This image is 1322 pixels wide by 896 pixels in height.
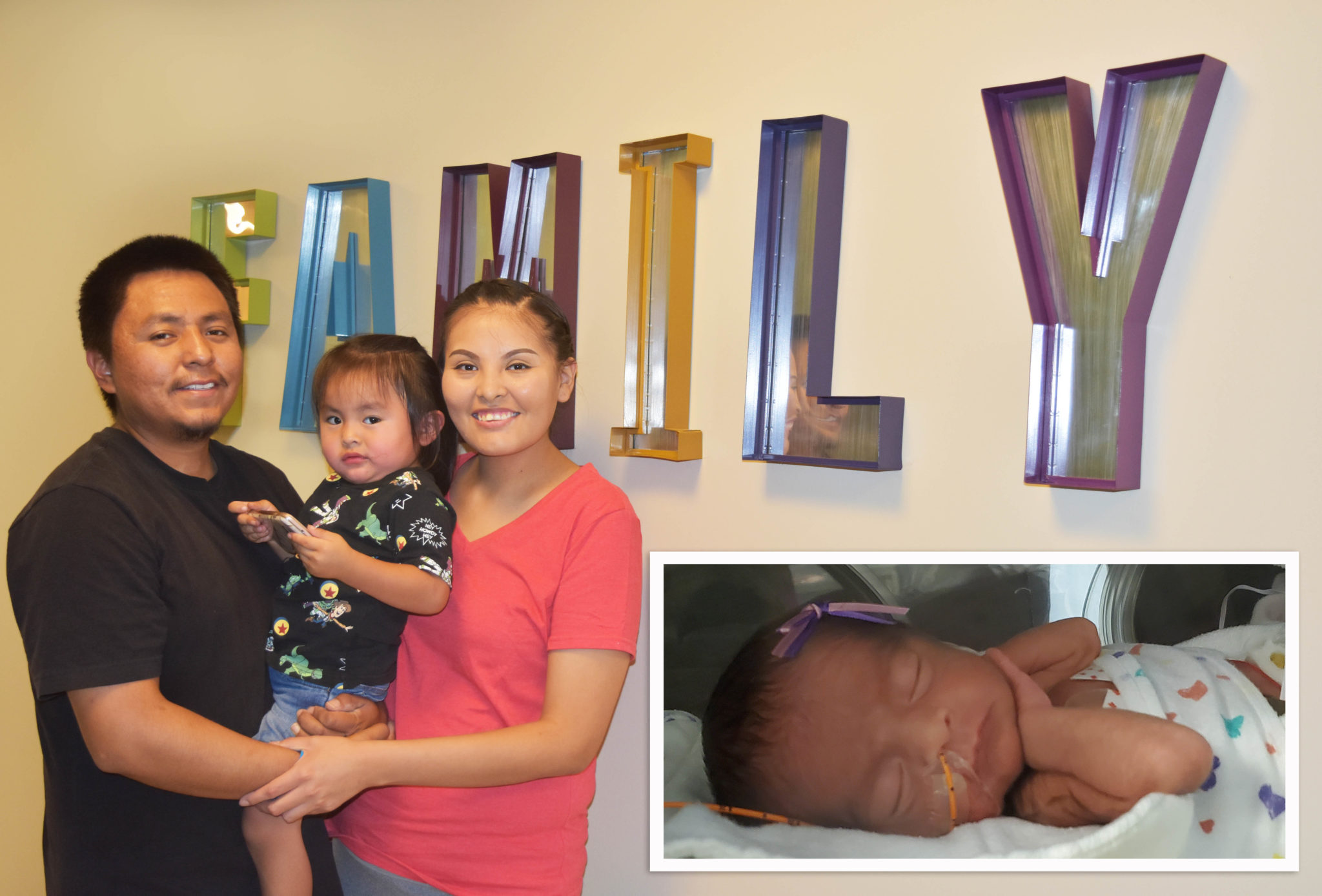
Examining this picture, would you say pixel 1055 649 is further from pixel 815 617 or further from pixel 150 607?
pixel 150 607

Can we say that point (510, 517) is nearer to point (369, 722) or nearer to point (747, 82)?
point (369, 722)

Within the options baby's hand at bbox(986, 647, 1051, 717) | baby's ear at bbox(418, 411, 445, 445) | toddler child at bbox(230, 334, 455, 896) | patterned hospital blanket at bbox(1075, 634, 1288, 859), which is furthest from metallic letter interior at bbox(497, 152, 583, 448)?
patterned hospital blanket at bbox(1075, 634, 1288, 859)

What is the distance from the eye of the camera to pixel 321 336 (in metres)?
2.33

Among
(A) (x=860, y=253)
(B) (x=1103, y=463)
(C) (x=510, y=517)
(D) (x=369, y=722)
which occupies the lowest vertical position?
(D) (x=369, y=722)

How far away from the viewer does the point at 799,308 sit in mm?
1829

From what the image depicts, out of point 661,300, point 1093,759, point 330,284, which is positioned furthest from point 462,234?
point 1093,759

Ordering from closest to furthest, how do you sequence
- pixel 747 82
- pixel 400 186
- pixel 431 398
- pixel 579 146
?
pixel 431 398, pixel 747 82, pixel 579 146, pixel 400 186

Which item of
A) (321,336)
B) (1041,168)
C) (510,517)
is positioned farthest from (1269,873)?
(321,336)

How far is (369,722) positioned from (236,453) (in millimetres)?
532

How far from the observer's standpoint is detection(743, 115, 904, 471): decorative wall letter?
70.4 inches

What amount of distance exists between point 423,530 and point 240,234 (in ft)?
3.98

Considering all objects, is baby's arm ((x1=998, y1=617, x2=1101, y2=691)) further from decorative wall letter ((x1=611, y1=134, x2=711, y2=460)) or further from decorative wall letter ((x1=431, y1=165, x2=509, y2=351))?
decorative wall letter ((x1=431, y1=165, x2=509, y2=351))

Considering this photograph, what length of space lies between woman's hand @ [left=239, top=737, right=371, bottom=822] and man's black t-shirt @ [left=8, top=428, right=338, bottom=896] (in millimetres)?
147

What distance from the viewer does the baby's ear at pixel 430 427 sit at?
5.75 ft
